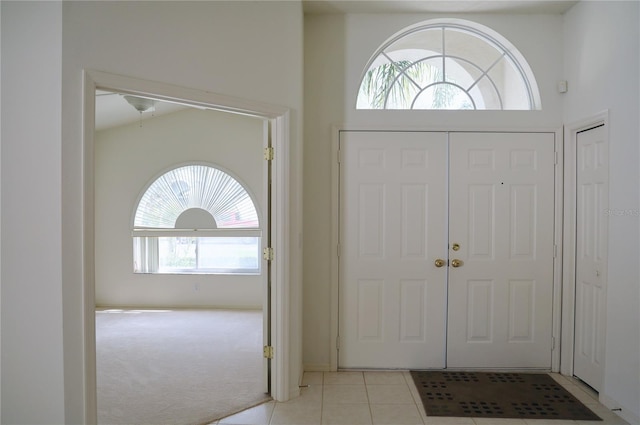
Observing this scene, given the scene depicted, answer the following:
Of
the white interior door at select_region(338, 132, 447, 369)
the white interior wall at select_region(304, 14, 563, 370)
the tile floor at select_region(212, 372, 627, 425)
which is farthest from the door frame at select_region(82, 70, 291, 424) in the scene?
the white interior door at select_region(338, 132, 447, 369)

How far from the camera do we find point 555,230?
11.6 ft

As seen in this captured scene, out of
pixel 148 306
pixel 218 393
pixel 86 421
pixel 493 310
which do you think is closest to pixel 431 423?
pixel 493 310

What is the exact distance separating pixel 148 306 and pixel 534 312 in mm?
4861

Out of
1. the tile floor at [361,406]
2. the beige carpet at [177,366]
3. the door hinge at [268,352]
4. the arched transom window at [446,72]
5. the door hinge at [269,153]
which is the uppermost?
the arched transom window at [446,72]

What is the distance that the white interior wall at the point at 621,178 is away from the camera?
2.72 meters

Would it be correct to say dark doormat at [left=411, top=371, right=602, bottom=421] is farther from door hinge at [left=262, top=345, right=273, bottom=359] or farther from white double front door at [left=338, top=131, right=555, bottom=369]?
door hinge at [left=262, top=345, right=273, bottom=359]

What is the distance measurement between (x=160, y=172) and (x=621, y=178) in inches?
206

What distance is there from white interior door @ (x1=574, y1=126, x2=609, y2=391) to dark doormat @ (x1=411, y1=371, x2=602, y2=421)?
31 centimetres

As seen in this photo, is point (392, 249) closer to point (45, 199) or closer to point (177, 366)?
point (177, 366)

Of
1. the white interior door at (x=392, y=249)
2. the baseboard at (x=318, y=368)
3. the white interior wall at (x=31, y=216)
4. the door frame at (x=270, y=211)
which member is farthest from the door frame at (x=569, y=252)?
the white interior wall at (x=31, y=216)

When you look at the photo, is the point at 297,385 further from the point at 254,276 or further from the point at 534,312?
the point at 254,276

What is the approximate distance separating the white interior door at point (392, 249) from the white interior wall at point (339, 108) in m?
0.12

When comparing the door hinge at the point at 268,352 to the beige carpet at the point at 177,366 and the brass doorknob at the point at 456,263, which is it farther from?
the brass doorknob at the point at 456,263

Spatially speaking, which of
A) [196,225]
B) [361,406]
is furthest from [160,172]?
[361,406]
